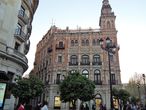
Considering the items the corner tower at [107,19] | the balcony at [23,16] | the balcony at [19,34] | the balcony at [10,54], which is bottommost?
the balcony at [10,54]

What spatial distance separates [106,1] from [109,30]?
28.1 feet

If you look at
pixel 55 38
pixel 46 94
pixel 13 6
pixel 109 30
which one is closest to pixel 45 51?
pixel 55 38

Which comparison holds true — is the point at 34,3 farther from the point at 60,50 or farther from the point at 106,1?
the point at 106,1

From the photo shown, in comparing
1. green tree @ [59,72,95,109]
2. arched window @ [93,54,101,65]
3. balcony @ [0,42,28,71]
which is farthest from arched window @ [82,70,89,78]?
balcony @ [0,42,28,71]

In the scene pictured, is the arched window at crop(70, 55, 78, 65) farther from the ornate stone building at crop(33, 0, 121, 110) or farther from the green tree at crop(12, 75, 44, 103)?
the green tree at crop(12, 75, 44, 103)

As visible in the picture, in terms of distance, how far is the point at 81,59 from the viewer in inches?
1422

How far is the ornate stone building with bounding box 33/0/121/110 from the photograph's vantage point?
33.8 m

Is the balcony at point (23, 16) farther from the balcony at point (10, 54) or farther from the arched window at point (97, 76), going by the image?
the arched window at point (97, 76)

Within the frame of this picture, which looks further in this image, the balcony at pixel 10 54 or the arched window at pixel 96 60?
the arched window at pixel 96 60

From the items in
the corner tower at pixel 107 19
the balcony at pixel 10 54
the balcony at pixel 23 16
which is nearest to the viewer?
the balcony at pixel 10 54

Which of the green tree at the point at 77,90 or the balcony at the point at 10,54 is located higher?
the balcony at the point at 10,54

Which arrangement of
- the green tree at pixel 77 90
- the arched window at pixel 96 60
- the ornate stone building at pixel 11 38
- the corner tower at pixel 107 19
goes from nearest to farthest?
1. the ornate stone building at pixel 11 38
2. the green tree at pixel 77 90
3. the arched window at pixel 96 60
4. the corner tower at pixel 107 19

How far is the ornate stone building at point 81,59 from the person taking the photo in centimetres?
3375

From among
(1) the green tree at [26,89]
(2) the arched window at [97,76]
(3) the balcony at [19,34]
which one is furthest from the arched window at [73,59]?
(1) the green tree at [26,89]
